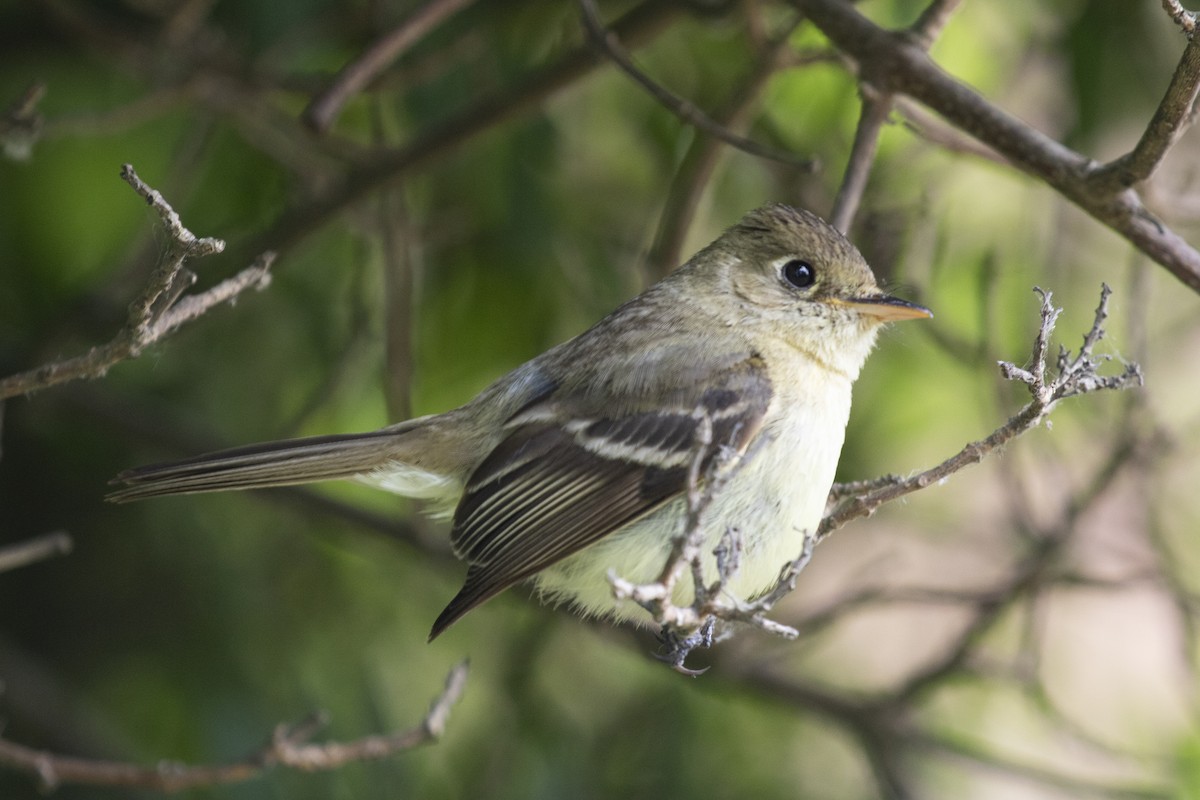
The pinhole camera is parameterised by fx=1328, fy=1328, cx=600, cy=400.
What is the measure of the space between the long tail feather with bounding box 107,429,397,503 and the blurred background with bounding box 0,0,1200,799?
20.4 inches

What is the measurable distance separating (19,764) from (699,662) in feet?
6.49

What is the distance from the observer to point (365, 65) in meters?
3.13

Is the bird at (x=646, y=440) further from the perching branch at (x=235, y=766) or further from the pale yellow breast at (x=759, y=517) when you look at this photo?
the perching branch at (x=235, y=766)

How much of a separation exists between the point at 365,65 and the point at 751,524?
4.66 feet

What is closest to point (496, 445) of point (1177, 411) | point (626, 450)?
point (626, 450)

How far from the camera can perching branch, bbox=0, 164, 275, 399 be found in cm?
185

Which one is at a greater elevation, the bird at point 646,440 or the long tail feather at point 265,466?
the bird at point 646,440

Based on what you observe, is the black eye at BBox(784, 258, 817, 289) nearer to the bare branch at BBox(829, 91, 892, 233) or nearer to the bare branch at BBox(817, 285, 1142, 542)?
the bare branch at BBox(829, 91, 892, 233)

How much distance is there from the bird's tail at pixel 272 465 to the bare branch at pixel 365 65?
28.4 inches

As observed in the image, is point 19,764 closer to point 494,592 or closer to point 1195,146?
point 494,592

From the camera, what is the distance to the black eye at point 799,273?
10.5ft

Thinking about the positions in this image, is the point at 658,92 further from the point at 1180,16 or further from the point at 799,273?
the point at 1180,16

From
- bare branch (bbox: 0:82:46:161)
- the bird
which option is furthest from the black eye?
bare branch (bbox: 0:82:46:161)

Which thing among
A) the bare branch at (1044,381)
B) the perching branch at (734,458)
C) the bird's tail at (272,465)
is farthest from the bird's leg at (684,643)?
the bird's tail at (272,465)
